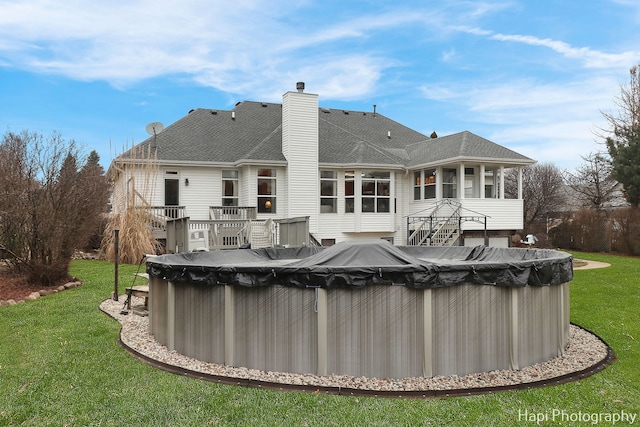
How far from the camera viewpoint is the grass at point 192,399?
3.69 m

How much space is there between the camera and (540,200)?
114ft

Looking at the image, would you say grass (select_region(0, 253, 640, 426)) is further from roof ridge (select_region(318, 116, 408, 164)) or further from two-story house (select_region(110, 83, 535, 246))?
roof ridge (select_region(318, 116, 408, 164))

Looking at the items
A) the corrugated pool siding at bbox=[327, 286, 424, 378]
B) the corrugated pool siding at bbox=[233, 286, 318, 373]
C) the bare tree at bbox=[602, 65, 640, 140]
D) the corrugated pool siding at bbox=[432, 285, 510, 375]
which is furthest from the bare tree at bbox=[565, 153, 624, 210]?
the corrugated pool siding at bbox=[233, 286, 318, 373]

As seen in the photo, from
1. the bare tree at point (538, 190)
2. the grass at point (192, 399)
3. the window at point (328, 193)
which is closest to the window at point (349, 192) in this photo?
the window at point (328, 193)

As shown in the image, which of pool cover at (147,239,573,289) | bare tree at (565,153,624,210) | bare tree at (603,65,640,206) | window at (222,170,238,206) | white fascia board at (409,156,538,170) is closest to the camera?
pool cover at (147,239,573,289)

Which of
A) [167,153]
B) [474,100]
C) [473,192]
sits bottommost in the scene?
[473,192]

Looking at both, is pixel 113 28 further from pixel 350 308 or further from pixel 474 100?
pixel 474 100

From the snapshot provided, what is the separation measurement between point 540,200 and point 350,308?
34171 mm

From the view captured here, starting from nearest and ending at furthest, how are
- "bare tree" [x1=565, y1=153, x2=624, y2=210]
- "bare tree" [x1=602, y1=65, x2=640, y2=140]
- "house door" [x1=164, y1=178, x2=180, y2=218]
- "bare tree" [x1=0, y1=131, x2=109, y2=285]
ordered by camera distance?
"bare tree" [x1=0, y1=131, x2=109, y2=285], "house door" [x1=164, y1=178, x2=180, y2=218], "bare tree" [x1=602, y1=65, x2=640, y2=140], "bare tree" [x1=565, y1=153, x2=624, y2=210]

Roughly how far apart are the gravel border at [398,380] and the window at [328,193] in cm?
1327

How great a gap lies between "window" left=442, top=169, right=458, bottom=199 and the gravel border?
12.9m

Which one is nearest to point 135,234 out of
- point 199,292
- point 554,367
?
point 199,292

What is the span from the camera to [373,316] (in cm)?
459

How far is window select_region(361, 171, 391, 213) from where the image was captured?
19.0 meters
